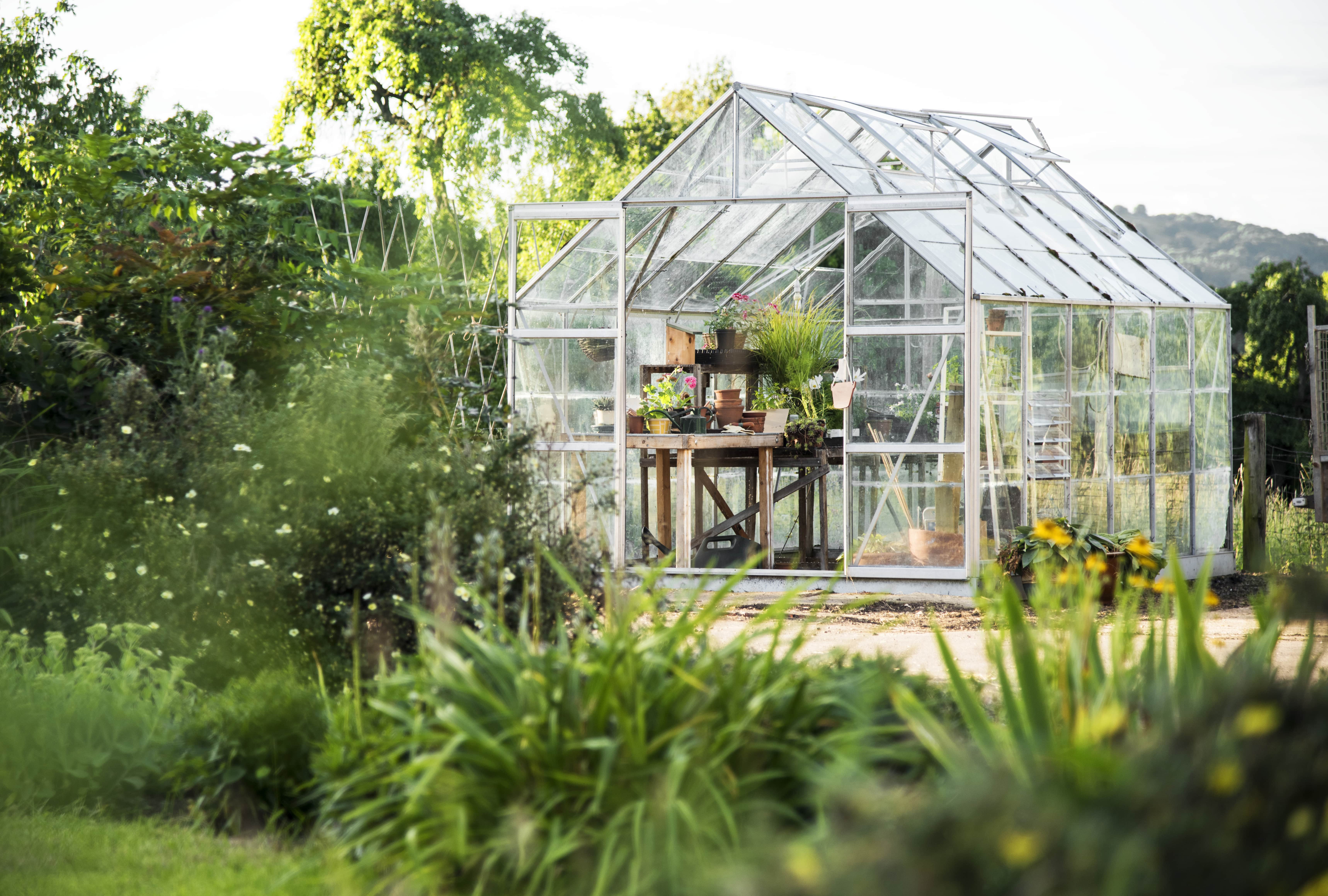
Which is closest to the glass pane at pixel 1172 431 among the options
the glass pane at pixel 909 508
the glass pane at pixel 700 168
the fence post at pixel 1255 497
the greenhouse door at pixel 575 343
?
the fence post at pixel 1255 497

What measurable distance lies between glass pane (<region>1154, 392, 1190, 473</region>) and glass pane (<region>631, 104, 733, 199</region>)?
13.4 ft

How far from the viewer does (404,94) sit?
924 inches

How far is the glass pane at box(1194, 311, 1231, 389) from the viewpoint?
10688 mm

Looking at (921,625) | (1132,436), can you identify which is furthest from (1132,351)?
(921,625)

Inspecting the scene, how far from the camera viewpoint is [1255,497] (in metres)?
10.3

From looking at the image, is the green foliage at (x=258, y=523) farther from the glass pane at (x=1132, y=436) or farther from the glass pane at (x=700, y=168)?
the glass pane at (x=1132, y=436)

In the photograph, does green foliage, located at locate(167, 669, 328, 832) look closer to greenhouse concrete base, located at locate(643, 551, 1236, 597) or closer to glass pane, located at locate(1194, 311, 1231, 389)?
greenhouse concrete base, located at locate(643, 551, 1236, 597)

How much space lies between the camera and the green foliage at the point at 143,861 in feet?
9.37

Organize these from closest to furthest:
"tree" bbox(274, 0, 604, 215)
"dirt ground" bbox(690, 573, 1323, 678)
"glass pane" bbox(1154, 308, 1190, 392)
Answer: "dirt ground" bbox(690, 573, 1323, 678)
"glass pane" bbox(1154, 308, 1190, 392)
"tree" bbox(274, 0, 604, 215)

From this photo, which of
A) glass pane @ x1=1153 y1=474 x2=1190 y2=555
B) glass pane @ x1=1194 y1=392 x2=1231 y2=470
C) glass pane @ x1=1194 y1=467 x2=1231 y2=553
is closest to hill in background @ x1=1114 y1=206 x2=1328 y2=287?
glass pane @ x1=1194 y1=392 x2=1231 y2=470

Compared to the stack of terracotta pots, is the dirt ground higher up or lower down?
lower down

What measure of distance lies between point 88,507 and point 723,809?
328 centimetres

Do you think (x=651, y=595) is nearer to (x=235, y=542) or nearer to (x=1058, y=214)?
(x=235, y=542)

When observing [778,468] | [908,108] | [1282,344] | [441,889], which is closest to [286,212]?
[441,889]
